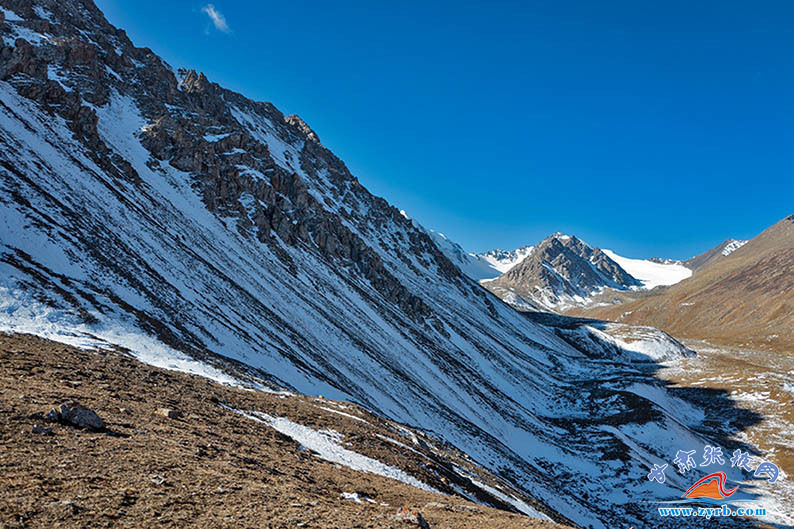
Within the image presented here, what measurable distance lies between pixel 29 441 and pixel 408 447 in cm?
1782

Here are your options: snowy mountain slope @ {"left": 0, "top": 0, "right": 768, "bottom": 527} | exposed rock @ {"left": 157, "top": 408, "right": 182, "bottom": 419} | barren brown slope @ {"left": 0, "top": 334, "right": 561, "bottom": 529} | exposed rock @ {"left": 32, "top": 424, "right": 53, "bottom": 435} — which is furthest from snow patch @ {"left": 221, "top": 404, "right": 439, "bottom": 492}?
snowy mountain slope @ {"left": 0, "top": 0, "right": 768, "bottom": 527}

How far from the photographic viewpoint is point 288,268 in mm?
71438

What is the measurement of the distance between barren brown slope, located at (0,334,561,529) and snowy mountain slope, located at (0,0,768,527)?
298 inches

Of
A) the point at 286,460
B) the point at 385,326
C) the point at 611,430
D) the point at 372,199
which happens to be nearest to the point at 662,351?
the point at 611,430

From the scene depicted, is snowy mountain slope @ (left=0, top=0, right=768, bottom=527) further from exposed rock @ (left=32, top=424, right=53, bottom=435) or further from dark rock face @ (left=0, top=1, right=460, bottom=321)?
exposed rock @ (left=32, top=424, right=53, bottom=435)

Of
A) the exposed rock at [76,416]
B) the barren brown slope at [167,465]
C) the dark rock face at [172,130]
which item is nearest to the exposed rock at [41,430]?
the barren brown slope at [167,465]

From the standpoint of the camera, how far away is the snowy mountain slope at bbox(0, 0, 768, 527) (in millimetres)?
33625

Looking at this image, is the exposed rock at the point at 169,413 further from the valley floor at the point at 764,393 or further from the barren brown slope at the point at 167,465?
the valley floor at the point at 764,393

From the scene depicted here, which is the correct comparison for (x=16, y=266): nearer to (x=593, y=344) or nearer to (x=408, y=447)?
(x=408, y=447)

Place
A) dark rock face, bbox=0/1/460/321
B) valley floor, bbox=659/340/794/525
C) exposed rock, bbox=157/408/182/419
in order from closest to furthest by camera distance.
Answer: exposed rock, bbox=157/408/182/419 < valley floor, bbox=659/340/794/525 < dark rock face, bbox=0/1/460/321

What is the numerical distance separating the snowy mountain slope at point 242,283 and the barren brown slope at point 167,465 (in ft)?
24.8

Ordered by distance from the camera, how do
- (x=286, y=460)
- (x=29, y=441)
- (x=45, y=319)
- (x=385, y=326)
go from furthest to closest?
(x=385, y=326) < (x=45, y=319) < (x=286, y=460) < (x=29, y=441)

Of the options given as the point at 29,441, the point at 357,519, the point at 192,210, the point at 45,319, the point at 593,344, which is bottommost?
the point at 45,319

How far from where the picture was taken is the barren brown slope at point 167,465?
8.12 metres
